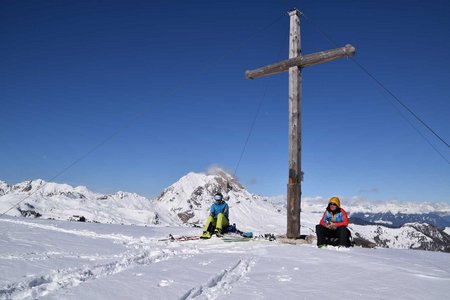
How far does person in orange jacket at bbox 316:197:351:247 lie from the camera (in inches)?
387

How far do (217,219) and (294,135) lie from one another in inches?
164

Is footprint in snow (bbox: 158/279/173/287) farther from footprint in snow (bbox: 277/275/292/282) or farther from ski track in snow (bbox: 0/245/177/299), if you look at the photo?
footprint in snow (bbox: 277/275/292/282)

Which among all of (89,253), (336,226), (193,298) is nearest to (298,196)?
(336,226)

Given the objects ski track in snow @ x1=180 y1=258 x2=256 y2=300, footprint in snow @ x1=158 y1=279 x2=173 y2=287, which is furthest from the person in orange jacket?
footprint in snow @ x1=158 y1=279 x2=173 y2=287

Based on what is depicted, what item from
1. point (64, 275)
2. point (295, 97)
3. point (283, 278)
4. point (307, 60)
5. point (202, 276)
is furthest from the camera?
point (295, 97)

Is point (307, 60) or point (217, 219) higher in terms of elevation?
point (307, 60)

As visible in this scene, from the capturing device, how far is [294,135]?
1155 cm

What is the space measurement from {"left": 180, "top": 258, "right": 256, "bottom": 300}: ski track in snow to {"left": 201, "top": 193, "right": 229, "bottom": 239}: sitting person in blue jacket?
20.0ft

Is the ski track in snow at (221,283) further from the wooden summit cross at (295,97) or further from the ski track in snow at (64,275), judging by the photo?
the wooden summit cross at (295,97)

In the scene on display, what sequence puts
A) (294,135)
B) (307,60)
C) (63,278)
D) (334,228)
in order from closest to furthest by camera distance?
(63,278) < (334,228) < (294,135) < (307,60)

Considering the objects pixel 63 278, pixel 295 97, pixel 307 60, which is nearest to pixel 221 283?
pixel 63 278

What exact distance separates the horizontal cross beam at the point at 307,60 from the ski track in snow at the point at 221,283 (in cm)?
730

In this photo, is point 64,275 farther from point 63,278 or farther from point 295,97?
point 295,97

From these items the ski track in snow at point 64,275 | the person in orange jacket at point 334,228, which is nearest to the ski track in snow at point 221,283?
the ski track in snow at point 64,275
